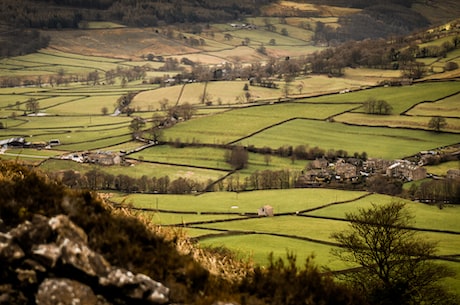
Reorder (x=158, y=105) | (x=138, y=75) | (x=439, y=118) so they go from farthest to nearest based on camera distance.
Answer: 1. (x=138, y=75)
2. (x=158, y=105)
3. (x=439, y=118)

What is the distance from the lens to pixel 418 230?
167 ft

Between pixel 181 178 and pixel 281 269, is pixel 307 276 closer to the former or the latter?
pixel 281 269

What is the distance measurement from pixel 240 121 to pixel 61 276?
93.7m

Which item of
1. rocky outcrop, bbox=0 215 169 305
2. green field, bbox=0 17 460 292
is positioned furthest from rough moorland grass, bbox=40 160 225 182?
rocky outcrop, bbox=0 215 169 305

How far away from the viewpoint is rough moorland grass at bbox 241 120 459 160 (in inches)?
3489

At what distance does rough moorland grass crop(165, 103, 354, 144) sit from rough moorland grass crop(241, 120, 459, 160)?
3.44 meters

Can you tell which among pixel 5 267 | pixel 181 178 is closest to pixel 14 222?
pixel 5 267

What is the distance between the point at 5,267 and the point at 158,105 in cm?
11844

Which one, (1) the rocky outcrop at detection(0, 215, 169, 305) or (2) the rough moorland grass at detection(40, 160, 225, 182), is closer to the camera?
(1) the rocky outcrop at detection(0, 215, 169, 305)

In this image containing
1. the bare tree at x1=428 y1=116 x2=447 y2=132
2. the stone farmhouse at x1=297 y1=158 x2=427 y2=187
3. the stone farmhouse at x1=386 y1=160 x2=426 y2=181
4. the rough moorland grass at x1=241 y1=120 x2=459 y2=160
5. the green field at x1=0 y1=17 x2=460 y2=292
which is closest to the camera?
the green field at x1=0 y1=17 x2=460 y2=292

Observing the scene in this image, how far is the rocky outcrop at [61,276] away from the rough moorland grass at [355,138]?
2972 inches

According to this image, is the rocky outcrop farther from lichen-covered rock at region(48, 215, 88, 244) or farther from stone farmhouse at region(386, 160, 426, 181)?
stone farmhouse at region(386, 160, 426, 181)

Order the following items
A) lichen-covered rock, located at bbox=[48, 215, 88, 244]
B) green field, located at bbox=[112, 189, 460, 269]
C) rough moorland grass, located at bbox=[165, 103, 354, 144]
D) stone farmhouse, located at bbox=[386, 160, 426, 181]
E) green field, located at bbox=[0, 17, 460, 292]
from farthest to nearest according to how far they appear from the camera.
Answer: rough moorland grass, located at bbox=[165, 103, 354, 144] → stone farmhouse, located at bbox=[386, 160, 426, 181] → green field, located at bbox=[0, 17, 460, 292] → green field, located at bbox=[112, 189, 460, 269] → lichen-covered rock, located at bbox=[48, 215, 88, 244]

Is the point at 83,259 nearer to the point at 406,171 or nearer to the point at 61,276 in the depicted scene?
the point at 61,276
